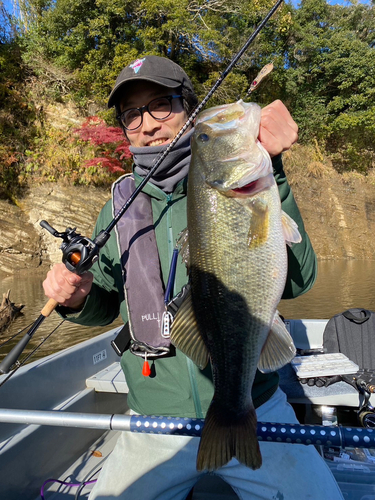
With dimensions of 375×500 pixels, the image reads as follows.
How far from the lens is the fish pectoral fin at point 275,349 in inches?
66.3

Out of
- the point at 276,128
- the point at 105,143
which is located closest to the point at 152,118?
the point at 276,128

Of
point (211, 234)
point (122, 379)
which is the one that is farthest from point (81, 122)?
point (211, 234)

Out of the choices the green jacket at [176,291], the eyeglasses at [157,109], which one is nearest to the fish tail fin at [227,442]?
the green jacket at [176,291]

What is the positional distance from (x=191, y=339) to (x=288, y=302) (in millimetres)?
10768

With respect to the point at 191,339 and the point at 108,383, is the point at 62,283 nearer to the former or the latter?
the point at 191,339

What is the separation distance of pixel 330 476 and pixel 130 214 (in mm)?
1910

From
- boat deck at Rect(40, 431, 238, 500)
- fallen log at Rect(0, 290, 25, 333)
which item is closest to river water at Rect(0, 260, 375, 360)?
fallen log at Rect(0, 290, 25, 333)

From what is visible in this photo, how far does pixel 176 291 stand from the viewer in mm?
2246

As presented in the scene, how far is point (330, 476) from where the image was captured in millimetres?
1940

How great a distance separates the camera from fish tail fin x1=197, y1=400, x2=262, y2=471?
1.50 metres

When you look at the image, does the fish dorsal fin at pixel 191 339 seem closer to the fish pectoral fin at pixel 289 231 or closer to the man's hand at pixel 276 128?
the fish pectoral fin at pixel 289 231

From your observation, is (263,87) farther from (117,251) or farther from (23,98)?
(117,251)

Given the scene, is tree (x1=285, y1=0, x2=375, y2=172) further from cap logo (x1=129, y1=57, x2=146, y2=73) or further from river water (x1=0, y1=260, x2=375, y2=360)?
cap logo (x1=129, y1=57, x2=146, y2=73)

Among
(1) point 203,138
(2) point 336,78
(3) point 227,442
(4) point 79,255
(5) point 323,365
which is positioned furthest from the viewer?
(2) point 336,78
